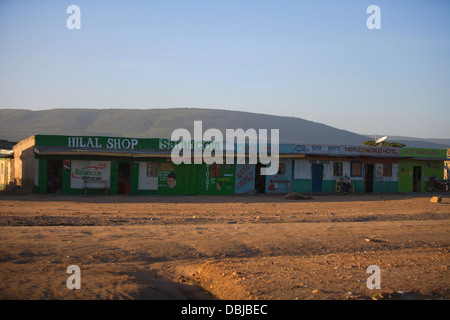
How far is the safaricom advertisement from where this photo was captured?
26.7 metres

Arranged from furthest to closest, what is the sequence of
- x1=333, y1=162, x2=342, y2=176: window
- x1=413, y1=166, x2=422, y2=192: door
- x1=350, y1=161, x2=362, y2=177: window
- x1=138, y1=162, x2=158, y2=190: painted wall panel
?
1. x1=413, y1=166, x2=422, y2=192: door
2. x1=350, y1=161, x2=362, y2=177: window
3. x1=333, y1=162, x2=342, y2=176: window
4. x1=138, y1=162, x2=158, y2=190: painted wall panel

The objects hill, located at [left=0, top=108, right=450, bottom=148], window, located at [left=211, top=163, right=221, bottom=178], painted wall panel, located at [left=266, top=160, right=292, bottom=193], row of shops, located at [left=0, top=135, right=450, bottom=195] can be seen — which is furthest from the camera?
hill, located at [left=0, top=108, right=450, bottom=148]

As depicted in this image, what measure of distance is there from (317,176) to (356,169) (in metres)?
3.41

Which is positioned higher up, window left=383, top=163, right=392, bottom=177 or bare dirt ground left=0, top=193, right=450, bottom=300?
window left=383, top=163, right=392, bottom=177

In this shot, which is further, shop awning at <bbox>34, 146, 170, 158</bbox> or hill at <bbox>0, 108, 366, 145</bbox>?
hill at <bbox>0, 108, 366, 145</bbox>

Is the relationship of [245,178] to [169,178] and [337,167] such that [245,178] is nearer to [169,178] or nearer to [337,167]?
[169,178]

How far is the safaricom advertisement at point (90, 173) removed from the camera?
87.6ft

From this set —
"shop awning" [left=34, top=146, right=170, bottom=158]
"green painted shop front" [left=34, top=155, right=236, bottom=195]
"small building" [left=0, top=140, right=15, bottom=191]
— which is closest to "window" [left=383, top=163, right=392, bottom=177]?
"green painted shop front" [left=34, top=155, right=236, bottom=195]

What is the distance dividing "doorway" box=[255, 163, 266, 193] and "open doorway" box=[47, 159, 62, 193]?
531 inches

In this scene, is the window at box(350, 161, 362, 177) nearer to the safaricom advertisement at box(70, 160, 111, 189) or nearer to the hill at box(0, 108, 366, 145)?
the safaricom advertisement at box(70, 160, 111, 189)

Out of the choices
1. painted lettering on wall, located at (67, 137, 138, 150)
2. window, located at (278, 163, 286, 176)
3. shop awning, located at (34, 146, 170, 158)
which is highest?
painted lettering on wall, located at (67, 137, 138, 150)

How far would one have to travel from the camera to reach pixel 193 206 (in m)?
21.9

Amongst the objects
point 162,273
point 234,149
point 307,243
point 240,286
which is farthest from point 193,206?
point 240,286

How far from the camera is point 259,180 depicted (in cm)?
3023
